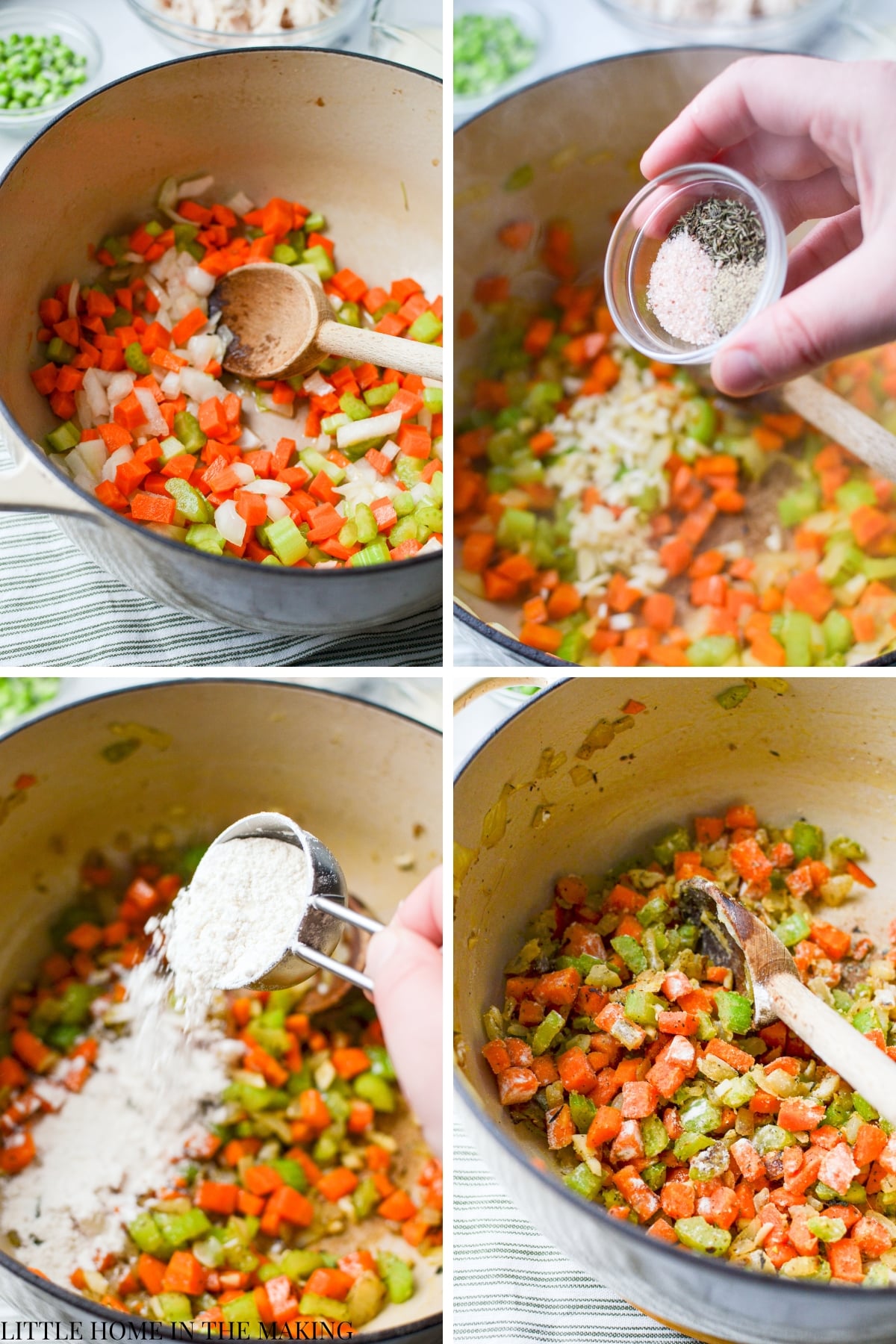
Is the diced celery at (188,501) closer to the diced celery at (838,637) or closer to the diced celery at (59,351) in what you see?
the diced celery at (59,351)

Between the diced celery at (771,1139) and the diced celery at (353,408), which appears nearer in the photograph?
the diced celery at (771,1139)

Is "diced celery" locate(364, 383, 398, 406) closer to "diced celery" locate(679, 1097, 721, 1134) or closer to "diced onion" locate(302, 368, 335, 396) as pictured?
"diced onion" locate(302, 368, 335, 396)

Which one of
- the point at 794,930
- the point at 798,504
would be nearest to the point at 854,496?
the point at 798,504

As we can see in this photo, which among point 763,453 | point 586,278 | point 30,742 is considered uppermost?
point 586,278

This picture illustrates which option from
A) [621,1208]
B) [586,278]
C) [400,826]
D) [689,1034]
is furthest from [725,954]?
[586,278]

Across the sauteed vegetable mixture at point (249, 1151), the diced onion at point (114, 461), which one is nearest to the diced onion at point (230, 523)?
the diced onion at point (114, 461)

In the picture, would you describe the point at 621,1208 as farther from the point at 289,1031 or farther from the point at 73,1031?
the point at 73,1031
